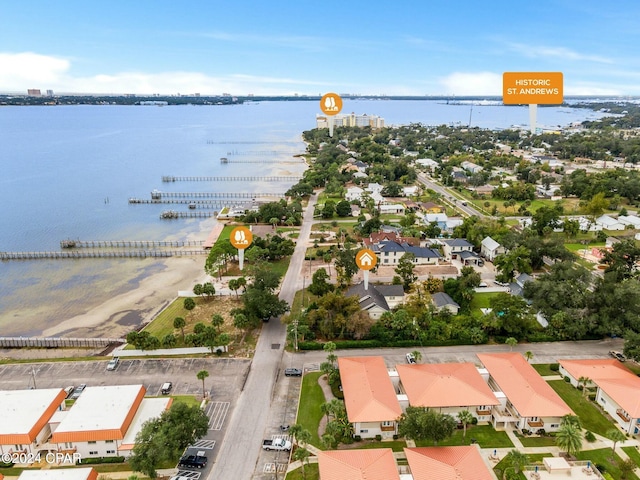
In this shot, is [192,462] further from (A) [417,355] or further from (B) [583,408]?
(B) [583,408]

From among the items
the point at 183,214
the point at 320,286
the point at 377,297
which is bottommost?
the point at 377,297

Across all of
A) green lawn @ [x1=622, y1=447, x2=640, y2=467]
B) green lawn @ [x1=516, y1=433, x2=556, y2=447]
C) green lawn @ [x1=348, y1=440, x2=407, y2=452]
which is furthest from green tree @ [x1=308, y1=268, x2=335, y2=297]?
green lawn @ [x1=622, y1=447, x2=640, y2=467]

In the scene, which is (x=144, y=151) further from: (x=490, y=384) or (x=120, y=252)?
(x=490, y=384)

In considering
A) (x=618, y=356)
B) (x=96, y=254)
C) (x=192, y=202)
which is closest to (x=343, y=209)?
(x=192, y=202)

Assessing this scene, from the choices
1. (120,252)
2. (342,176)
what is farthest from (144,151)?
(120,252)

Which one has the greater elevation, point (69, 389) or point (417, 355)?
point (417, 355)

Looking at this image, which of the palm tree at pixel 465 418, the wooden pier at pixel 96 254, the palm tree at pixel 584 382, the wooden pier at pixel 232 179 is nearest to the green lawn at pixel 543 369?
the palm tree at pixel 584 382

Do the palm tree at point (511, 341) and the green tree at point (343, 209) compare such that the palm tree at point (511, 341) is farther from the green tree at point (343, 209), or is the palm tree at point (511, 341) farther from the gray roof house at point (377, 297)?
the green tree at point (343, 209)
